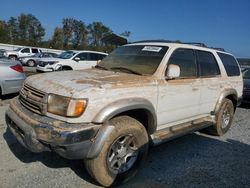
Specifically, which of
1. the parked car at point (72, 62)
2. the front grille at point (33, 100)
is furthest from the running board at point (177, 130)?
the parked car at point (72, 62)

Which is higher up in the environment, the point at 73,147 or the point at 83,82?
the point at 83,82

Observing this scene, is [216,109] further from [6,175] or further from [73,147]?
[6,175]

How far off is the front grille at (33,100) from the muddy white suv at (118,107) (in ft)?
0.04

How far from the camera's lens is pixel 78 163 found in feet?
13.0

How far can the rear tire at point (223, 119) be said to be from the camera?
5547 mm

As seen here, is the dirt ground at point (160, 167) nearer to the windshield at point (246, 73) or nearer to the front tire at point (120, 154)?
the front tire at point (120, 154)

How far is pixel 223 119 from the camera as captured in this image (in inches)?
229

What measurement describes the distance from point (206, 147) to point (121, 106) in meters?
2.55

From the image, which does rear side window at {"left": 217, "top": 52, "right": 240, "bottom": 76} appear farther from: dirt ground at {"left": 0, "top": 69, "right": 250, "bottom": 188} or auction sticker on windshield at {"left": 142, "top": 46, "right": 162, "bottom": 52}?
auction sticker on windshield at {"left": 142, "top": 46, "right": 162, "bottom": 52}

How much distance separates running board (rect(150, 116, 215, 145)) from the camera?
12.9 feet

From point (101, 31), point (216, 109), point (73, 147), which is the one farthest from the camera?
point (101, 31)

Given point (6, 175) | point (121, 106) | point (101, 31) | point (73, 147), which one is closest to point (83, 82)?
point (121, 106)

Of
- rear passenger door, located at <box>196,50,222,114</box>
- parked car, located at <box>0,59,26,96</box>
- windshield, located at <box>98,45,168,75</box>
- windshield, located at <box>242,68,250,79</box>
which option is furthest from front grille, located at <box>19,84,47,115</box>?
windshield, located at <box>242,68,250,79</box>

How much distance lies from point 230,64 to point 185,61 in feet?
6.77
